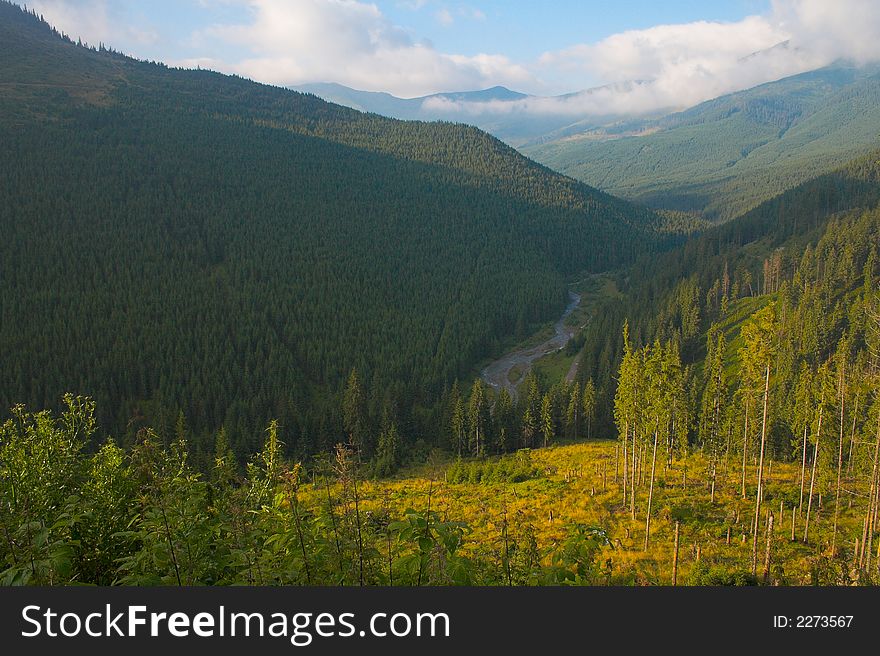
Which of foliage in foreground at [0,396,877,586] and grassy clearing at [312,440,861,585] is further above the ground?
foliage in foreground at [0,396,877,586]

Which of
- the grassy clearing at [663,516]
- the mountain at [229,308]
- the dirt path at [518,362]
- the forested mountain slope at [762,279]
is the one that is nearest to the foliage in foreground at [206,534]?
the grassy clearing at [663,516]

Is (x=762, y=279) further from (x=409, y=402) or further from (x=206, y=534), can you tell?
(x=206, y=534)

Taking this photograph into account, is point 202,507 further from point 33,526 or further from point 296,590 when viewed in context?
point 296,590

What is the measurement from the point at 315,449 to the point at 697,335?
87523mm

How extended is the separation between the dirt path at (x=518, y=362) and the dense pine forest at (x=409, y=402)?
4452mm

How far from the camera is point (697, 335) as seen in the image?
113 m

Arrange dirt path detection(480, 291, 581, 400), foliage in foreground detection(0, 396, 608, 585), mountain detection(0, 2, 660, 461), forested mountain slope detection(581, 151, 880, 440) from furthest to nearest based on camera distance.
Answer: dirt path detection(480, 291, 581, 400)
forested mountain slope detection(581, 151, 880, 440)
mountain detection(0, 2, 660, 461)
foliage in foreground detection(0, 396, 608, 585)

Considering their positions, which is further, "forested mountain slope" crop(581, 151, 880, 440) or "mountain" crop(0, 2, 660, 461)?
"forested mountain slope" crop(581, 151, 880, 440)

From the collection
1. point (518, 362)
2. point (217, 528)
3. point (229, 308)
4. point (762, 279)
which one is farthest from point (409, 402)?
point (762, 279)

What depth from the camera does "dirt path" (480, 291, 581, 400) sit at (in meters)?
116

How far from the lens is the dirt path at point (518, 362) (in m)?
116

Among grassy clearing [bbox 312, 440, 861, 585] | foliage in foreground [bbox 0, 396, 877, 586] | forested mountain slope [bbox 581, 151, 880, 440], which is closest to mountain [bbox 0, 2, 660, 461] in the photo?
forested mountain slope [bbox 581, 151, 880, 440]

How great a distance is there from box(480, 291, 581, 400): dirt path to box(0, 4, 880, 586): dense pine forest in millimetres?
4452

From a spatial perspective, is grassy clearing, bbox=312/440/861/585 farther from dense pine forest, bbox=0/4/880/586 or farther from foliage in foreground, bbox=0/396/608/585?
foliage in foreground, bbox=0/396/608/585
